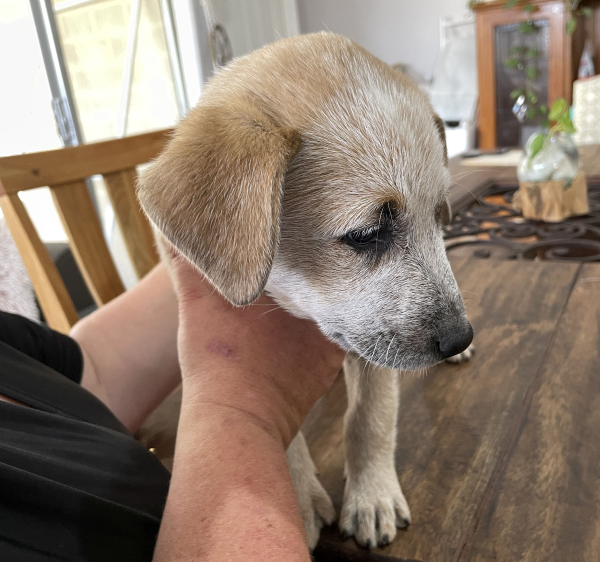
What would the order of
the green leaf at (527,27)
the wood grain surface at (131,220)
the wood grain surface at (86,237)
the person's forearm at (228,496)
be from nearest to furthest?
1. the person's forearm at (228,496)
2. the wood grain surface at (86,237)
3. the wood grain surface at (131,220)
4. the green leaf at (527,27)

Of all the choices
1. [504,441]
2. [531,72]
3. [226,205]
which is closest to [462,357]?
[504,441]

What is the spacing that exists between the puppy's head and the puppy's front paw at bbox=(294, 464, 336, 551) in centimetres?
20

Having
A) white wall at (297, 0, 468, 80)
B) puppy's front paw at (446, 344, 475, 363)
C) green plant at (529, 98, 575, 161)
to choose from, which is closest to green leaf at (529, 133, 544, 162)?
green plant at (529, 98, 575, 161)

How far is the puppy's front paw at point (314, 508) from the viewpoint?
0.70m

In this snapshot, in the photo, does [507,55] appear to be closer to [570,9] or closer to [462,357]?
[570,9]

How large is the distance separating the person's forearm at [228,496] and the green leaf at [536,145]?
4.50ft

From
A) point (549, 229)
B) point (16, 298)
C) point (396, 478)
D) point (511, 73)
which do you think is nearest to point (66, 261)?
point (16, 298)

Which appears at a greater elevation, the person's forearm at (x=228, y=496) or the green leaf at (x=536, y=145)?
the green leaf at (x=536, y=145)

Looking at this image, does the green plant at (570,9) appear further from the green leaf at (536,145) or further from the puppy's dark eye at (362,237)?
the puppy's dark eye at (362,237)

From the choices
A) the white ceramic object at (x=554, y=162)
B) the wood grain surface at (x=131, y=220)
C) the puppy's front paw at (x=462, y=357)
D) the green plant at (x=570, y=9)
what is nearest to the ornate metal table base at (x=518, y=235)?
the white ceramic object at (x=554, y=162)

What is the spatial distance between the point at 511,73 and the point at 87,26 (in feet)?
12.5

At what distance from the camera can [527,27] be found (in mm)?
4875

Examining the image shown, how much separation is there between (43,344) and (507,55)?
17.8 ft

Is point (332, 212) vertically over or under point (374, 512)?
over
